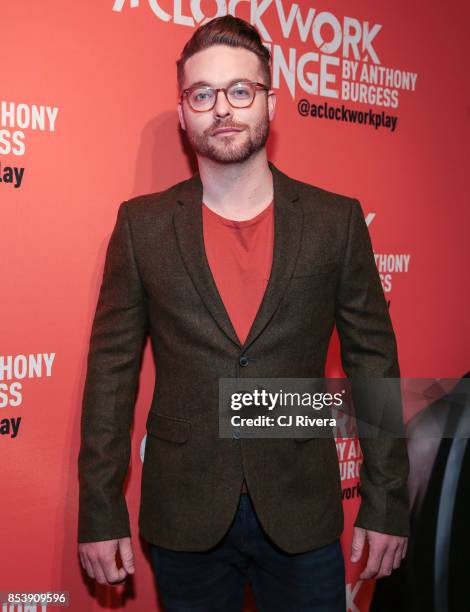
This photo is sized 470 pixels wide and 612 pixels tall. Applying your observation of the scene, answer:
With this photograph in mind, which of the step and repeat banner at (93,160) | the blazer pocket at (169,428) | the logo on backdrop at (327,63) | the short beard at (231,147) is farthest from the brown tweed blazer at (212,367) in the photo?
the logo on backdrop at (327,63)

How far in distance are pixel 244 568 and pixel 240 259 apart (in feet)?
2.82

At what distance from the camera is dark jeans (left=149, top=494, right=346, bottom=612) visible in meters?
1.73

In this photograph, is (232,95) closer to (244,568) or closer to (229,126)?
(229,126)

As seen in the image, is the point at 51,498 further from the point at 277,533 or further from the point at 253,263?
the point at 253,263

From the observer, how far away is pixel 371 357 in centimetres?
182

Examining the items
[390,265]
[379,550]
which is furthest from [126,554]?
[390,265]

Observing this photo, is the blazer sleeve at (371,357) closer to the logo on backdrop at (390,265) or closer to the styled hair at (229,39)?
the styled hair at (229,39)

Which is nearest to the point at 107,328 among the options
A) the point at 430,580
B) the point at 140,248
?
the point at 140,248

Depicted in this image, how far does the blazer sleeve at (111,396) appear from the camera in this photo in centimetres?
170

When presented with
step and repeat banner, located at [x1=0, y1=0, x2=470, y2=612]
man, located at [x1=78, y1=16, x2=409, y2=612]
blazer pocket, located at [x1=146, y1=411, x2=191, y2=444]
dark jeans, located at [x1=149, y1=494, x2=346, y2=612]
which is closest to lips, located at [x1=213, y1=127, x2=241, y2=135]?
man, located at [x1=78, y1=16, x2=409, y2=612]

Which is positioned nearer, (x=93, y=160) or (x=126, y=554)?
(x=126, y=554)

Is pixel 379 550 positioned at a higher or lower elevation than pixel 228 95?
lower

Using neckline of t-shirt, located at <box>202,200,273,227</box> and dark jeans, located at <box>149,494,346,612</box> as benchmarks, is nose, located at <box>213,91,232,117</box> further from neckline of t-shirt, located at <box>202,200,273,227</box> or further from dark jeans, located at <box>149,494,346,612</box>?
dark jeans, located at <box>149,494,346,612</box>

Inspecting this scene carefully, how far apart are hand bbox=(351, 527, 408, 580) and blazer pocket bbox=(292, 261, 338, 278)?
0.71 metres
